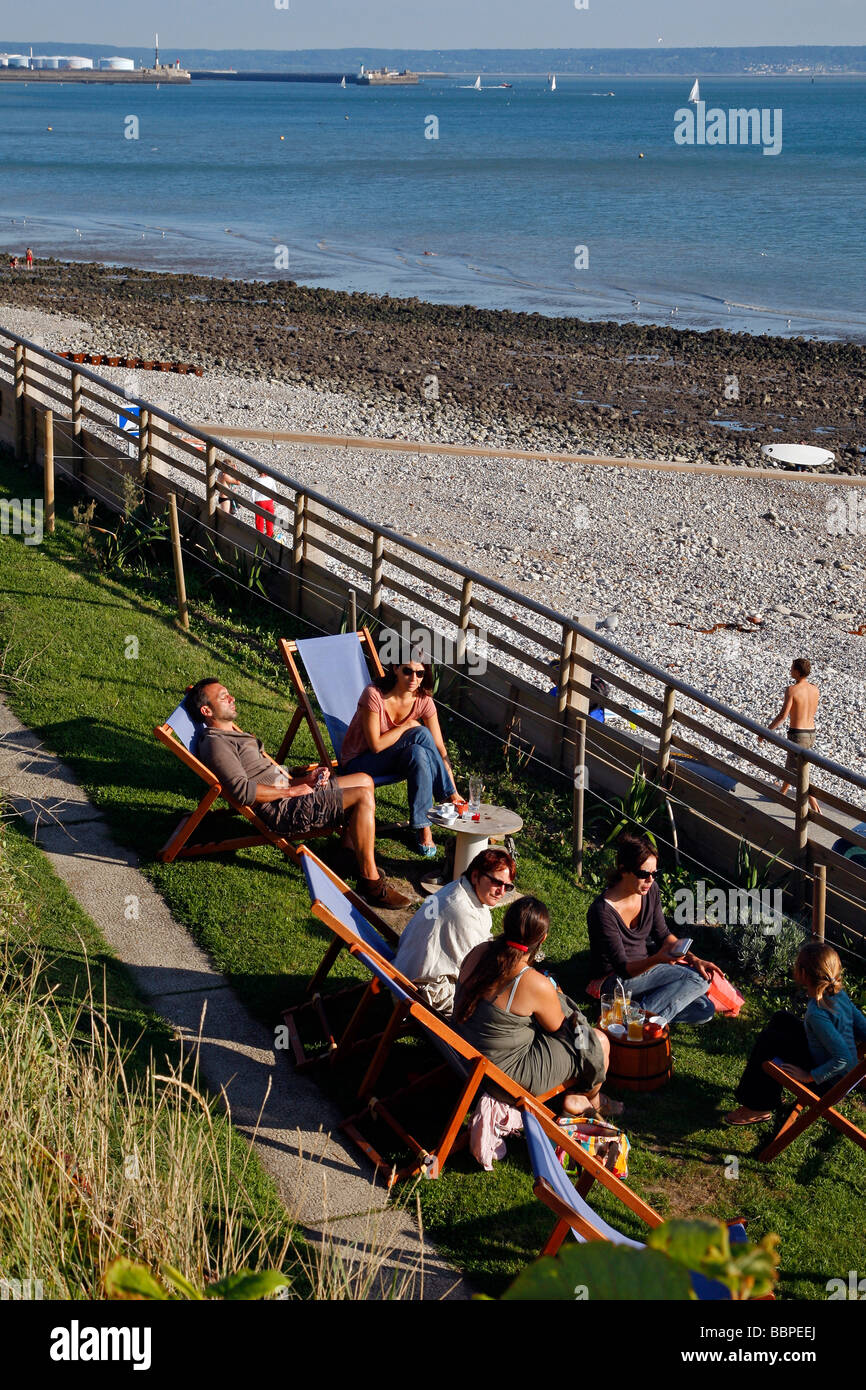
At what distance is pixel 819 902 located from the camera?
24.0 feet

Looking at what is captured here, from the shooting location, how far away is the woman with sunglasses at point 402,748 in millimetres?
7973

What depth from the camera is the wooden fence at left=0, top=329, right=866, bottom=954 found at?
7.87 m

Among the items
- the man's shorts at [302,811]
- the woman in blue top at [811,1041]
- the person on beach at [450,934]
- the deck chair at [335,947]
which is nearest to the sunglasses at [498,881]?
the person on beach at [450,934]

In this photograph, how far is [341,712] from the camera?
8.68 metres

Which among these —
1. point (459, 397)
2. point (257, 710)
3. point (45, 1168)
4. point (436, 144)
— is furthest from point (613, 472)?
point (436, 144)

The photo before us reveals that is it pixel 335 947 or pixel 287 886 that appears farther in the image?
pixel 287 886

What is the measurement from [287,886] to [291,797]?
1.67 feet

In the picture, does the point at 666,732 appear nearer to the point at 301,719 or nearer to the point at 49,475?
the point at 301,719

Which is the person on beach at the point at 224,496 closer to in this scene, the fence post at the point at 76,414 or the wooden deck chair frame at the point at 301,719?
the fence post at the point at 76,414

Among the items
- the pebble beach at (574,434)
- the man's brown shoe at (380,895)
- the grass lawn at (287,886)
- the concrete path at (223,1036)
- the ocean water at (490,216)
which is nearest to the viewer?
the concrete path at (223,1036)

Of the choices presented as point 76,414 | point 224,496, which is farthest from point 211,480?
point 76,414

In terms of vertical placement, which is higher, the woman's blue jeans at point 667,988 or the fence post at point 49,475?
the fence post at point 49,475

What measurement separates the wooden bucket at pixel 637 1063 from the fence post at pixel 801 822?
2.15 meters

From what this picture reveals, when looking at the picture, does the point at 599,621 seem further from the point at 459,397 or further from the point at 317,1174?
the point at 459,397
